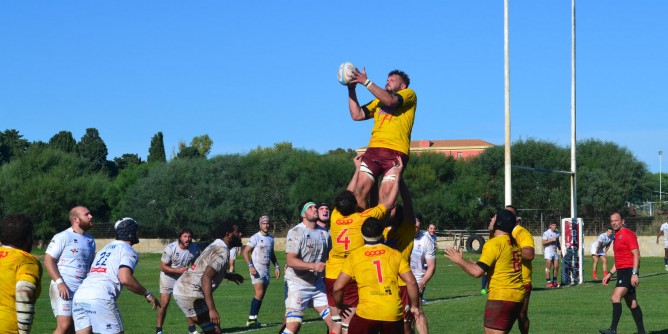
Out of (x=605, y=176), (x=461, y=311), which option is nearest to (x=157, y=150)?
(x=605, y=176)

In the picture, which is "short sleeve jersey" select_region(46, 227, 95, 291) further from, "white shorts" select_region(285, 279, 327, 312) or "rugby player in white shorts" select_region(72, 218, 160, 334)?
"white shorts" select_region(285, 279, 327, 312)

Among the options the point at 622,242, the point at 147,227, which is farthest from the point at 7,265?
the point at 147,227

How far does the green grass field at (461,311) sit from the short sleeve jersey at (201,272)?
365 centimetres

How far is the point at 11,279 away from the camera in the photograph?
8.84m

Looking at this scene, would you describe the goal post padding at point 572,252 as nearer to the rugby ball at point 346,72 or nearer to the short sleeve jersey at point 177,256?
the short sleeve jersey at point 177,256

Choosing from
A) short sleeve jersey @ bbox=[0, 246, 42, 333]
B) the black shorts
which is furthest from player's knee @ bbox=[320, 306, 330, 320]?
the black shorts

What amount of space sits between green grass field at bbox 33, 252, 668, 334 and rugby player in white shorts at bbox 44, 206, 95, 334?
17.0 ft

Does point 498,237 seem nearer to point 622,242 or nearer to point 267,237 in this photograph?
point 622,242

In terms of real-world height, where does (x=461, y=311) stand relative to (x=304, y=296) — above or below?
below

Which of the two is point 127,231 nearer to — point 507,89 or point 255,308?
point 255,308

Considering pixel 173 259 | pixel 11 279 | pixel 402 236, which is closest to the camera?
pixel 11 279

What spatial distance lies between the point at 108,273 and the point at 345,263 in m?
2.71

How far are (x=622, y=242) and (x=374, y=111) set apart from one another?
816cm

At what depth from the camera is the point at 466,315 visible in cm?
2036
